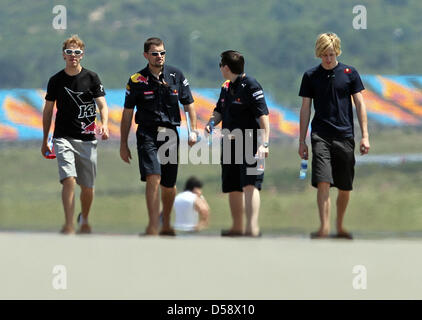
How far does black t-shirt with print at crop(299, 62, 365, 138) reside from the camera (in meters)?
8.23

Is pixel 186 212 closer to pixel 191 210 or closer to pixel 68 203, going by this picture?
pixel 191 210

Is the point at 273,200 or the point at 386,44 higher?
the point at 386,44

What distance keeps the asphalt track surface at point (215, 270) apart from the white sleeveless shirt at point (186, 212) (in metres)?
4.49

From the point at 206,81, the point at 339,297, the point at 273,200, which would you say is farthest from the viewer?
the point at 206,81

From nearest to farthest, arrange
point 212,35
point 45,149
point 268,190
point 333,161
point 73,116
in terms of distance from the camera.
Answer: point 333,161 → point 73,116 → point 45,149 → point 268,190 → point 212,35

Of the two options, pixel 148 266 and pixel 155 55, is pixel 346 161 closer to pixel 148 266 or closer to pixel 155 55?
pixel 155 55

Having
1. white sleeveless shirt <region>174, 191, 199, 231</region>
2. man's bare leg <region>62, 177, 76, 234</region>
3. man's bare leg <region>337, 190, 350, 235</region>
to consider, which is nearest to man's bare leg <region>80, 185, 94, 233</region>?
man's bare leg <region>62, 177, 76, 234</region>

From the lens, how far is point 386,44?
40.0 m

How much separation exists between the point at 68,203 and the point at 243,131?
1416mm

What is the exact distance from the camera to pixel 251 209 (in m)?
8.27

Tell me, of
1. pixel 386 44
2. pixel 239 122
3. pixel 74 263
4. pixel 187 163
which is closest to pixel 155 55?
pixel 239 122

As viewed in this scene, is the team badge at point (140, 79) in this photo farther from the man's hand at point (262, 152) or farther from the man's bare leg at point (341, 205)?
the man's bare leg at point (341, 205)

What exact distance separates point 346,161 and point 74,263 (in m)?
2.37

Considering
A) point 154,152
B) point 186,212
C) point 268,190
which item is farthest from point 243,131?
point 268,190
